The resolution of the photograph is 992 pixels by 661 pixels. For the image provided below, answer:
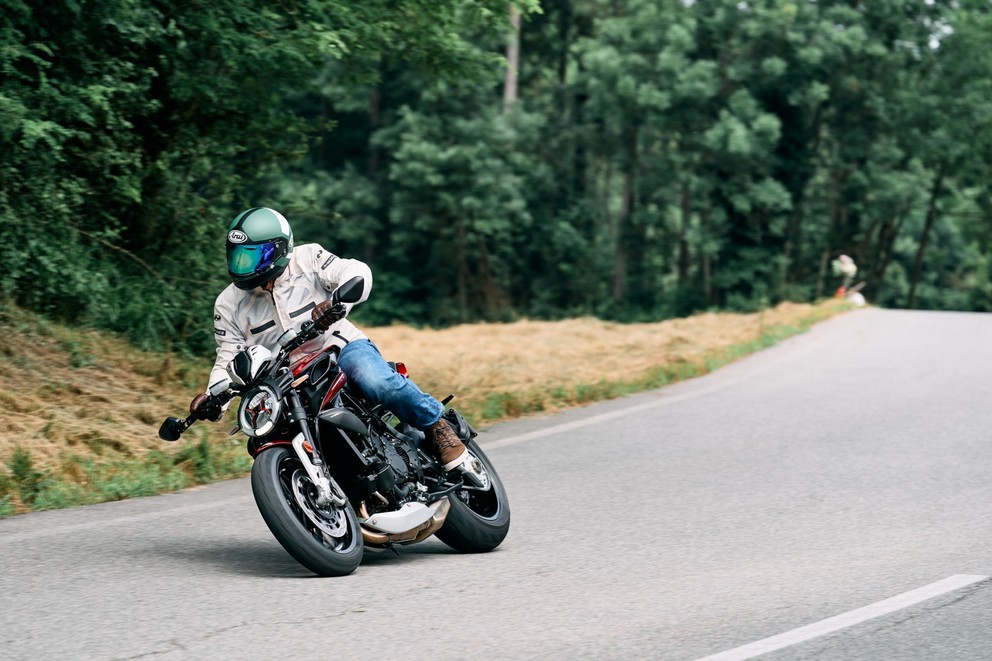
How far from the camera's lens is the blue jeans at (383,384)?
651 cm

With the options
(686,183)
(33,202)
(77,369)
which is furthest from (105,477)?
(686,183)

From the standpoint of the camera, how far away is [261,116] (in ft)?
46.0

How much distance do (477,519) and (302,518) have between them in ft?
3.69

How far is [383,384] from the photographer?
6516 millimetres

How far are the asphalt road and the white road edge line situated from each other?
0.02 metres

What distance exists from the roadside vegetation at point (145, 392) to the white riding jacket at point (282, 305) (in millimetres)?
2125

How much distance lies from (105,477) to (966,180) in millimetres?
46532

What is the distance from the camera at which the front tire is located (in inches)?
270

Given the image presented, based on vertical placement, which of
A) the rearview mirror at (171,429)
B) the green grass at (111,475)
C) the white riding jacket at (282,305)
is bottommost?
the green grass at (111,475)

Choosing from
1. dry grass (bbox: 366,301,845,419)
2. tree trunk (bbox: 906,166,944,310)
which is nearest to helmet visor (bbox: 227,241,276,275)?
dry grass (bbox: 366,301,845,419)

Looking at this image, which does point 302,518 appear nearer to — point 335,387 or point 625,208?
point 335,387

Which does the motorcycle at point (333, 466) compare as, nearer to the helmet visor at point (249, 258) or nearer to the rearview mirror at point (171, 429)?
the rearview mirror at point (171, 429)

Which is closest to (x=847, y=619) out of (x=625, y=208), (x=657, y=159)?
(x=657, y=159)

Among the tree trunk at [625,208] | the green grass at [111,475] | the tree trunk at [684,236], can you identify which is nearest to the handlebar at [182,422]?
the green grass at [111,475]
